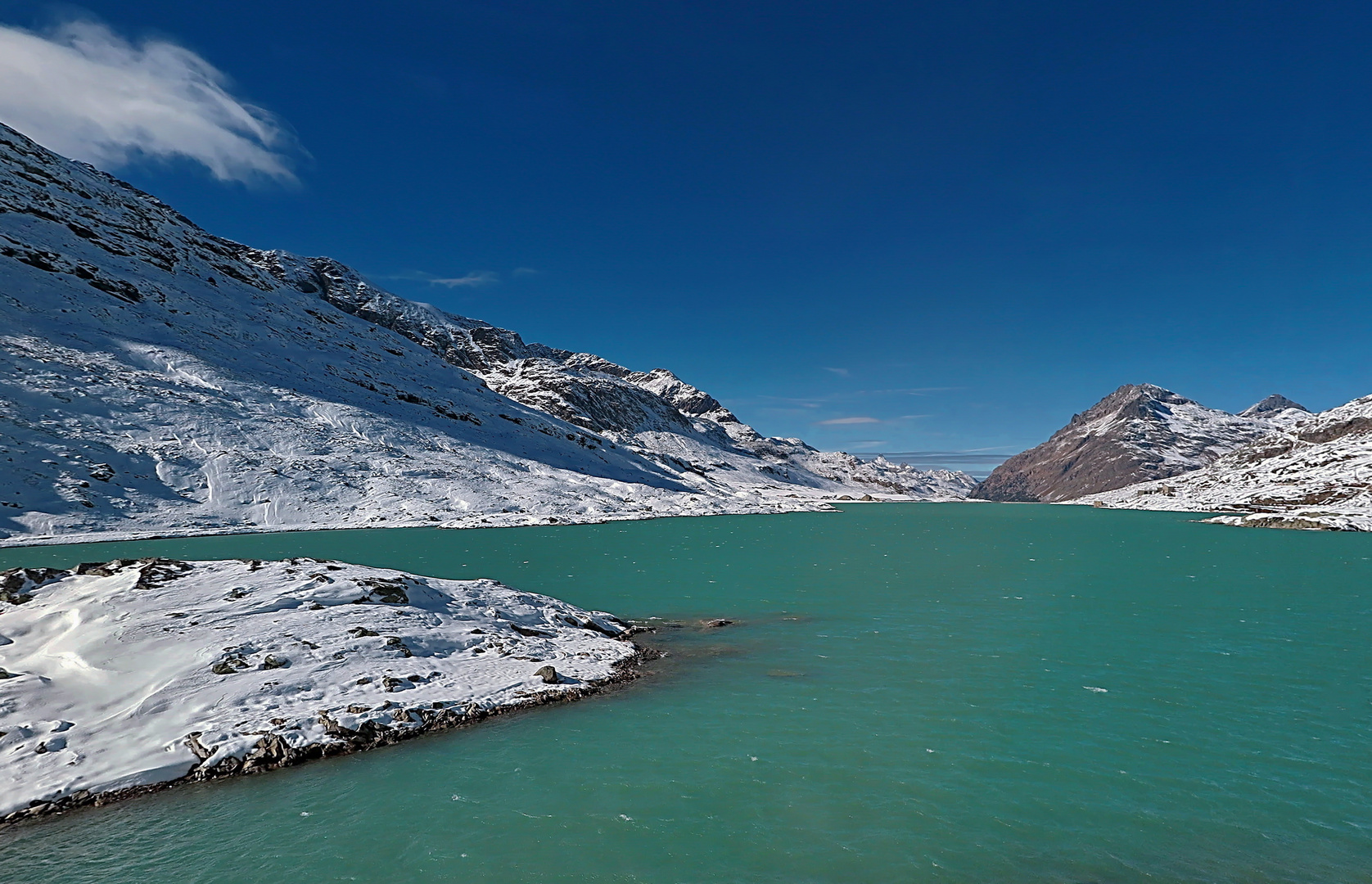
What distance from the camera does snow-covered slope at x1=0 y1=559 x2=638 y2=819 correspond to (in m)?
16.4

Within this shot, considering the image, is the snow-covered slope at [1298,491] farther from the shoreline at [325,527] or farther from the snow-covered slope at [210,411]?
the shoreline at [325,527]

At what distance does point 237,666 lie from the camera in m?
20.2

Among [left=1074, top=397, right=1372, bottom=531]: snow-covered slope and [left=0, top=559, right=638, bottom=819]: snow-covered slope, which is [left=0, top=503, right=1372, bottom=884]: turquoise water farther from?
[left=1074, top=397, right=1372, bottom=531]: snow-covered slope

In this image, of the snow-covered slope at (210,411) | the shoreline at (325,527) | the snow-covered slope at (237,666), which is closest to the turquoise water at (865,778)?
the snow-covered slope at (237,666)

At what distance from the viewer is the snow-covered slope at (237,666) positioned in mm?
16438

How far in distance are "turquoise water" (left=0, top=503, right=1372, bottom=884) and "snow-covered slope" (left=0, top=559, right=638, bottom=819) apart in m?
1.22

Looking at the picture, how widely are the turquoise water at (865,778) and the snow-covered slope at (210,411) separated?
70836 millimetres

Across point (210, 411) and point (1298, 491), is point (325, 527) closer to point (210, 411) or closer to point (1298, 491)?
point (210, 411)

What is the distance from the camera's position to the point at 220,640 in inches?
842

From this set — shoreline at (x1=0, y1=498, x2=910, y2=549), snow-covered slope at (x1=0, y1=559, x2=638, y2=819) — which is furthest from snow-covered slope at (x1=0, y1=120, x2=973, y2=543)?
snow-covered slope at (x1=0, y1=559, x2=638, y2=819)

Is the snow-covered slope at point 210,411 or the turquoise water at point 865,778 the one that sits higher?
the snow-covered slope at point 210,411

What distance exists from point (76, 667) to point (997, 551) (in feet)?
254

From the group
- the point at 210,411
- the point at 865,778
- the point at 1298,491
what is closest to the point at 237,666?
A: the point at 865,778

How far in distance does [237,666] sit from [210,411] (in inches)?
3809
